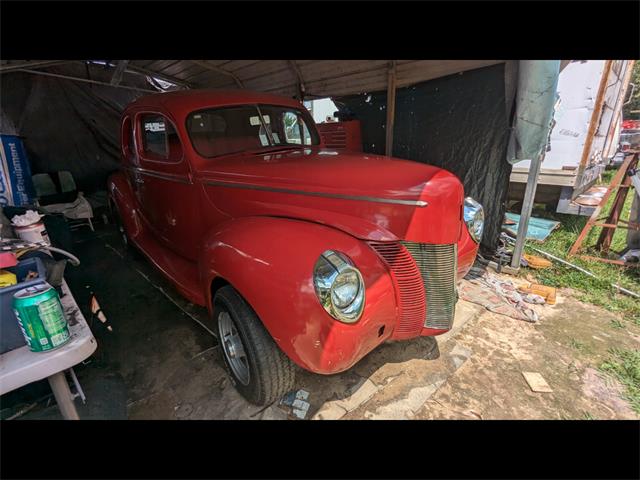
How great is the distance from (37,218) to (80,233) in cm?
349

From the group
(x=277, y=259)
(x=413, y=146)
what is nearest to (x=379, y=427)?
(x=277, y=259)

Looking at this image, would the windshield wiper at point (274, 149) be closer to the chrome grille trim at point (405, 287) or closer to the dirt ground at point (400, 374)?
the chrome grille trim at point (405, 287)

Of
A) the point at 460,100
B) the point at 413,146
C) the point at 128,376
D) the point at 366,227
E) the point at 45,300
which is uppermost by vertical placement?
the point at 460,100

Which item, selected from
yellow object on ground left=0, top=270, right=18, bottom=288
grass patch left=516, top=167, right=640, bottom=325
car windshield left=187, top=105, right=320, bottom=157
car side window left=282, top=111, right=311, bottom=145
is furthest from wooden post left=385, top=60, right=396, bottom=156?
yellow object on ground left=0, top=270, right=18, bottom=288

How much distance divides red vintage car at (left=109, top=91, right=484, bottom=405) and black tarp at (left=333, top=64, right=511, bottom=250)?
51.9 inches

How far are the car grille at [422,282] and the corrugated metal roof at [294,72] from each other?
254cm

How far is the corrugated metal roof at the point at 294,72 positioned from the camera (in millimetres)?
3639

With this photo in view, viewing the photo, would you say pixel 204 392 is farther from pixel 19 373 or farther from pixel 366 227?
pixel 366 227

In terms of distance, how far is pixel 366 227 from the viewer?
1742 millimetres

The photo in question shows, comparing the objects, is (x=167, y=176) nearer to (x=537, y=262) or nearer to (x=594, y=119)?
(x=537, y=262)

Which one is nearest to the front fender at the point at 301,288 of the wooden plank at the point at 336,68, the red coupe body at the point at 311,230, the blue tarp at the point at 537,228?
the red coupe body at the point at 311,230

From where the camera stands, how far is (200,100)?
2607 millimetres

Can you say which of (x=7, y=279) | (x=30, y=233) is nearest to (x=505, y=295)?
(x=7, y=279)

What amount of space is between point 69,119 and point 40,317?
20.3 feet
